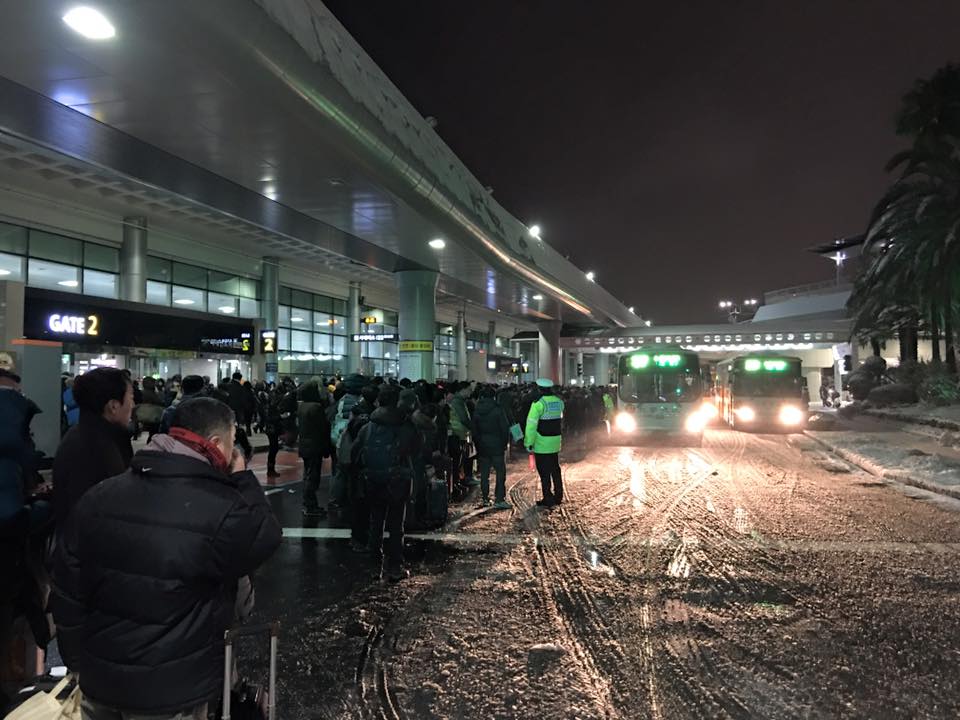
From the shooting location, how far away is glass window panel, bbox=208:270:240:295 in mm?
30062

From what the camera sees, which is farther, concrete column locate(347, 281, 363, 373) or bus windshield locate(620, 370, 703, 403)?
concrete column locate(347, 281, 363, 373)

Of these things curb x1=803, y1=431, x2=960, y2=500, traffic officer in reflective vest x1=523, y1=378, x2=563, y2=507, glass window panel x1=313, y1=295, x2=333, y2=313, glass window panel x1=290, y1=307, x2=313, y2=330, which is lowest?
curb x1=803, y1=431, x2=960, y2=500

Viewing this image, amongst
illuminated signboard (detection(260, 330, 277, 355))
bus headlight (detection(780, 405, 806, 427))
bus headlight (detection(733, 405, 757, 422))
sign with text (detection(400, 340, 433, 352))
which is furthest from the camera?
bus headlight (detection(733, 405, 757, 422))

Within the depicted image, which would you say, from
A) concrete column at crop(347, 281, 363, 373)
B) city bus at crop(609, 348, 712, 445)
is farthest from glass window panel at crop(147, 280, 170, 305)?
city bus at crop(609, 348, 712, 445)

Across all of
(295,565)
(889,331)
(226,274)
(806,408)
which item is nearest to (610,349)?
(889,331)

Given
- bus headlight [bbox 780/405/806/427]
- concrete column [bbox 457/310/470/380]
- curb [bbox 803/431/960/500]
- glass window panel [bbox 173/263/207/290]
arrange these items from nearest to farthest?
curb [bbox 803/431/960/500], bus headlight [bbox 780/405/806/427], glass window panel [bbox 173/263/207/290], concrete column [bbox 457/310/470/380]

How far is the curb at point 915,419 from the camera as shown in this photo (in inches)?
800

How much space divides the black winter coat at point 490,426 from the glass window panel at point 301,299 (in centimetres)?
2677

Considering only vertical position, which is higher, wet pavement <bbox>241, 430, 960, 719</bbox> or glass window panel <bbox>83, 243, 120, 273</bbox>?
glass window panel <bbox>83, 243, 120, 273</bbox>

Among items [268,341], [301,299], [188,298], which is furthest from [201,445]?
[301,299]

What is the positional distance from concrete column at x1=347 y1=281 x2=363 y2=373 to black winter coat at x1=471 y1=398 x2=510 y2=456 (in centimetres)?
2870

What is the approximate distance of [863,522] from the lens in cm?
918

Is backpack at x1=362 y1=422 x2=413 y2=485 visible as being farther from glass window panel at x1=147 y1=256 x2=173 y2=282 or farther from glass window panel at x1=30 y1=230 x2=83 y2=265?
glass window panel at x1=147 y1=256 x2=173 y2=282

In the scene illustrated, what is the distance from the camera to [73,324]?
61.0 ft
